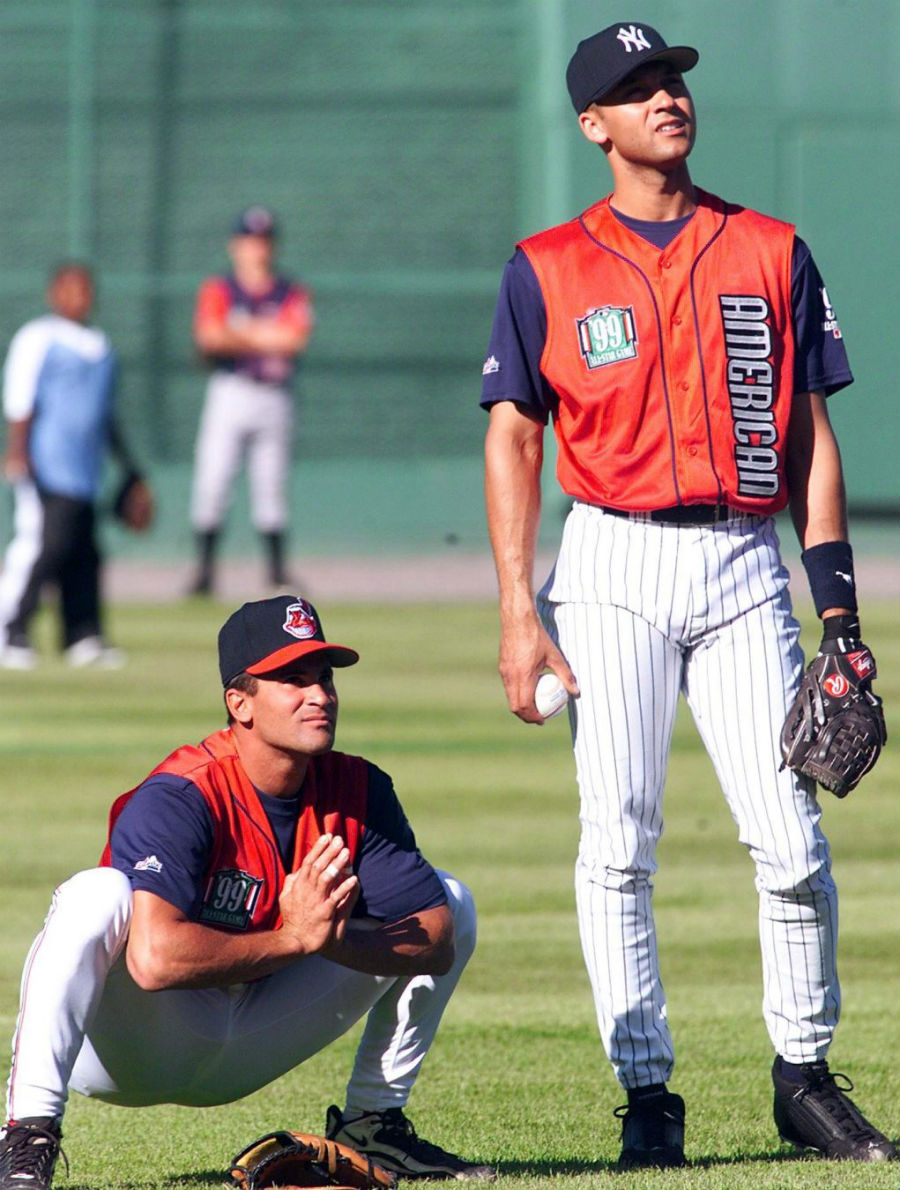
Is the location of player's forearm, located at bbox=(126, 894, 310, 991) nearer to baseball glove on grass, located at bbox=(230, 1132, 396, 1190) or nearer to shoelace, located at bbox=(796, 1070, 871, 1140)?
baseball glove on grass, located at bbox=(230, 1132, 396, 1190)

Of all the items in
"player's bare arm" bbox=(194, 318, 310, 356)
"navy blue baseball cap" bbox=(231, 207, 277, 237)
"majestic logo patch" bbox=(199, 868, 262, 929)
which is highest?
"navy blue baseball cap" bbox=(231, 207, 277, 237)

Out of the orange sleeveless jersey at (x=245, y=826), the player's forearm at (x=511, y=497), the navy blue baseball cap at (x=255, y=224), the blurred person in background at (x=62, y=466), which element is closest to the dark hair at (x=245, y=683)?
the orange sleeveless jersey at (x=245, y=826)

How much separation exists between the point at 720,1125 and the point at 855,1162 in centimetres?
59

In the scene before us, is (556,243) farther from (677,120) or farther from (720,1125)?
(720,1125)

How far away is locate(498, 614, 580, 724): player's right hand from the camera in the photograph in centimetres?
488

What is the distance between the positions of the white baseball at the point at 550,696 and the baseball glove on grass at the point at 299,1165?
98cm

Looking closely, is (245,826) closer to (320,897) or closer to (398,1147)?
(320,897)

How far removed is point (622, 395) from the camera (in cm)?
485

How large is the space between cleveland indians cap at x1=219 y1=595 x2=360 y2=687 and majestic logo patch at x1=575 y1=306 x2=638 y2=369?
788 millimetres

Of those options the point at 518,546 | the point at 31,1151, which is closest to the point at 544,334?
the point at 518,546

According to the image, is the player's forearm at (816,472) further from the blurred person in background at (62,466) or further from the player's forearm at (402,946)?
the blurred person in background at (62,466)

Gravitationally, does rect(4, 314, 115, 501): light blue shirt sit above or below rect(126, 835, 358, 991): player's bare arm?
above

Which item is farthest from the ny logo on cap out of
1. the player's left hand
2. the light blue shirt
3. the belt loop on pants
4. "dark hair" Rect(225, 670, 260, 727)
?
the player's left hand

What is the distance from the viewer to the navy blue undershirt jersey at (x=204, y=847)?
4.50 meters
